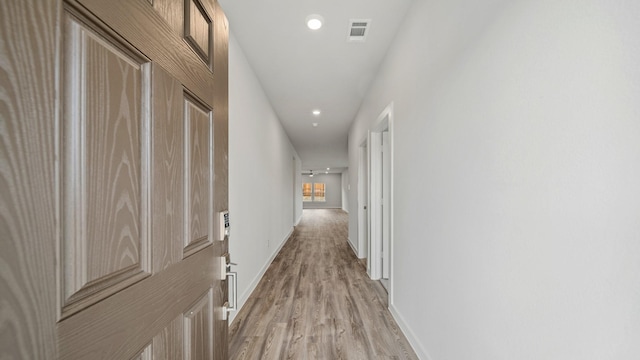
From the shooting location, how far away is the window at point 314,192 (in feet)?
57.3

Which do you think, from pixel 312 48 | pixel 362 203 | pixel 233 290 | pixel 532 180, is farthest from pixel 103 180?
pixel 362 203

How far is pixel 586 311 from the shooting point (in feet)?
2.52

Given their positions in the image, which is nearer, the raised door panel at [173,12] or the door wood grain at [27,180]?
the door wood grain at [27,180]

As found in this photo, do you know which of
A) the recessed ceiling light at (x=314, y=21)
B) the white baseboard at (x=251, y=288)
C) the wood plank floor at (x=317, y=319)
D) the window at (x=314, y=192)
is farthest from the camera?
the window at (x=314, y=192)

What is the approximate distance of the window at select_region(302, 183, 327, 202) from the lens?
57.3 feet

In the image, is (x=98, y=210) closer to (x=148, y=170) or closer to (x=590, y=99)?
(x=148, y=170)

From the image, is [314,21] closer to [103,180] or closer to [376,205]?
[103,180]

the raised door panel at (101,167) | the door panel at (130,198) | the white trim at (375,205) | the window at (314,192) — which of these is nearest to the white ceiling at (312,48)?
the white trim at (375,205)

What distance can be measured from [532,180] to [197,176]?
3.65ft

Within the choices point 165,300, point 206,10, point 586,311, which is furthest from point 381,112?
point 165,300

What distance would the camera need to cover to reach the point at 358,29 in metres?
2.38

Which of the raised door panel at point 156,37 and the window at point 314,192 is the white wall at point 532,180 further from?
the window at point 314,192

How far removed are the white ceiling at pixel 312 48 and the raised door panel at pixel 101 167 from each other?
1789 millimetres

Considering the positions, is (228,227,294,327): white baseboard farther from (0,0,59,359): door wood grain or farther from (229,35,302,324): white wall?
(0,0,59,359): door wood grain
